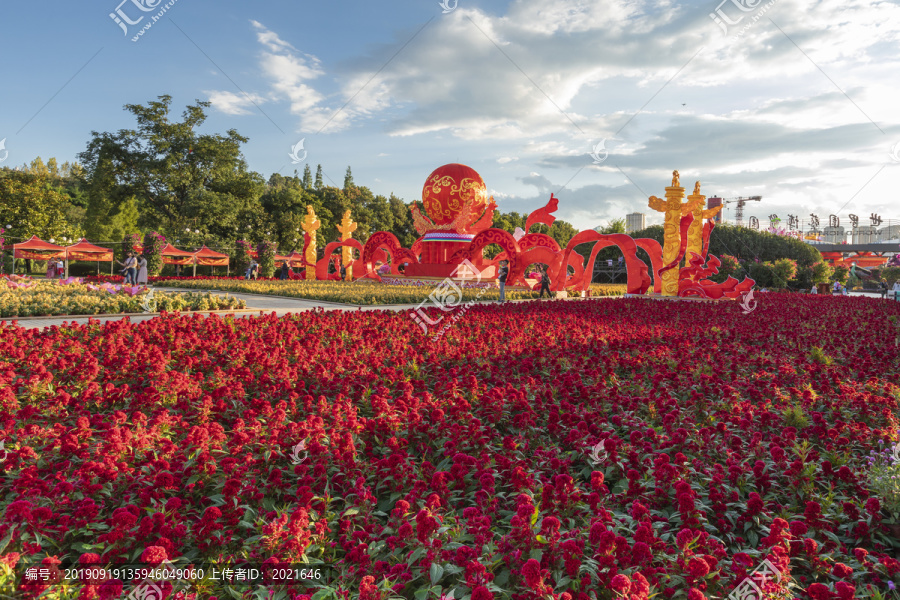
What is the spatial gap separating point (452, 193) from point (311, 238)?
30.5 feet

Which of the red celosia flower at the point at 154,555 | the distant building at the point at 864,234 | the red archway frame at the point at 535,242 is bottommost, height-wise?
the red celosia flower at the point at 154,555

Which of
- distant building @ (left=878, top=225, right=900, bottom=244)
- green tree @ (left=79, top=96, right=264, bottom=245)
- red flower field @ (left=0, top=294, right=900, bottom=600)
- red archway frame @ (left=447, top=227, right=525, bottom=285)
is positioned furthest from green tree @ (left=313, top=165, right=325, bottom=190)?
distant building @ (left=878, top=225, right=900, bottom=244)

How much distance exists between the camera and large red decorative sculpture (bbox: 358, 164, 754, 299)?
18.4 metres

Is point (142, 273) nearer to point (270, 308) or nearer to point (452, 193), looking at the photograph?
point (270, 308)

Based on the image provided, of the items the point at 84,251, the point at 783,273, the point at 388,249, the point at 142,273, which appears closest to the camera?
the point at 142,273

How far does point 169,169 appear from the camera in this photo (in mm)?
37656

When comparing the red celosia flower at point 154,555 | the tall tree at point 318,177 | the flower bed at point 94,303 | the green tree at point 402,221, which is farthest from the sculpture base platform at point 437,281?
the tall tree at point 318,177

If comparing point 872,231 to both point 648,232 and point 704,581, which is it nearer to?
point 648,232

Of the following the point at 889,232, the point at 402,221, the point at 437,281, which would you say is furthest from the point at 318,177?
the point at 889,232

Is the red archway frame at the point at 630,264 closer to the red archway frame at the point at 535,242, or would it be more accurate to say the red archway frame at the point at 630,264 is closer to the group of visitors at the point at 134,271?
the red archway frame at the point at 535,242

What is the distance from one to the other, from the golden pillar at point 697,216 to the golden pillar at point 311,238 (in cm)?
1855

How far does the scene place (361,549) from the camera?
2.34m

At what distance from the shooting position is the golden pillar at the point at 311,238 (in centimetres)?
2852

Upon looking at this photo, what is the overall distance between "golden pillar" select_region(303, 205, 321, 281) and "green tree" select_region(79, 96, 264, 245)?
12.6 meters
